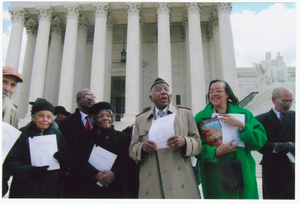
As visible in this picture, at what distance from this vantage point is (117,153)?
421 cm

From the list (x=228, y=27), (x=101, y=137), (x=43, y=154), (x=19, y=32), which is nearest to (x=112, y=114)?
(x=101, y=137)

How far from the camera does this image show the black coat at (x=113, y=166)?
4000 millimetres

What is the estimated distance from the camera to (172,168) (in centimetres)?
357

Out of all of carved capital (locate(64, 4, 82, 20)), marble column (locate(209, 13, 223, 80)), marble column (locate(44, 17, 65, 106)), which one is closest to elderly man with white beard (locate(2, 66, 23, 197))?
carved capital (locate(64, 4, 82, 20))

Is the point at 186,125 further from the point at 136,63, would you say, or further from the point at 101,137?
the point at 136,63

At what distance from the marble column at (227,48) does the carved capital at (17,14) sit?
63.3 feet

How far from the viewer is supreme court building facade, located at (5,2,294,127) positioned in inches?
734

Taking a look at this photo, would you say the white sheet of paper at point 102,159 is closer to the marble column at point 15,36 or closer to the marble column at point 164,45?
the marble column at point 164,45

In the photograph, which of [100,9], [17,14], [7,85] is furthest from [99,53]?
[7,85]

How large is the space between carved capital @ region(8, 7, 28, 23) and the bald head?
954 inches

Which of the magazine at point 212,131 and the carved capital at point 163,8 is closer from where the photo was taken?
the magazine at point 212,131

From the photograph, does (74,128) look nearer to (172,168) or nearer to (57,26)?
(172,168)

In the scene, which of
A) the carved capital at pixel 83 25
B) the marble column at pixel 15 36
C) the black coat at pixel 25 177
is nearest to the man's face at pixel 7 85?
the black coat at pixel 25 177

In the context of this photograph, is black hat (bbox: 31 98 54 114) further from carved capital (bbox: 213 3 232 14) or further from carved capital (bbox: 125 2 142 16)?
carved capital (bbox: 213 3 232 14)
